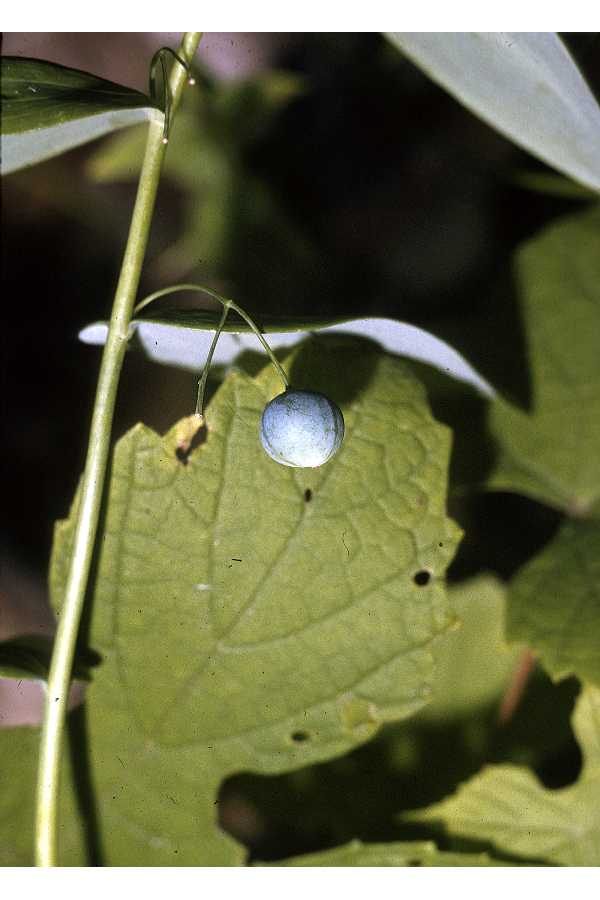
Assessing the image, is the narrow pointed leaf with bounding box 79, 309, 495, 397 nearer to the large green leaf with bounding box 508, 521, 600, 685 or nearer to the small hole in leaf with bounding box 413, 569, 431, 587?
the small hole in leaf with bounding box 413, 569, 431, 587

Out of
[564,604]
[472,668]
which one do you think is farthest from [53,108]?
[472,668]

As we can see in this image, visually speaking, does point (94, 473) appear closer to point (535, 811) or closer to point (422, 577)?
point (422, 577)

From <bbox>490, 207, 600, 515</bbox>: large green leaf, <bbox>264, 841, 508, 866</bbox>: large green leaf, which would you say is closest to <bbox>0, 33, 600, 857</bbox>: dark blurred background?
<bbox>490, 207, 600, 515</bbox>: large green leaf

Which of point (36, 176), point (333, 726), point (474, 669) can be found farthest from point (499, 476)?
point (36, 176)

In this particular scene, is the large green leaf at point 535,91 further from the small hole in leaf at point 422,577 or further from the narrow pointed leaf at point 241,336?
the small hole in leaf at point 422,577

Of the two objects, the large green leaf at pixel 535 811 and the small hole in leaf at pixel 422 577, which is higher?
the small hole in leaf at pixel 422 577

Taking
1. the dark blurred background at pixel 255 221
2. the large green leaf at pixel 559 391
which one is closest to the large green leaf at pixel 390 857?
the large green leaf at pixel 559 391
